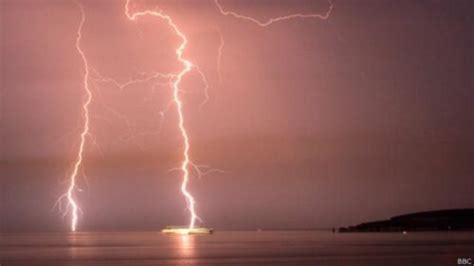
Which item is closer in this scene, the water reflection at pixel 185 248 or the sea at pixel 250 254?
the sea at pixel 250 254

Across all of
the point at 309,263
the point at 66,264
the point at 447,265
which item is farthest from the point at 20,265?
the point at 447,265

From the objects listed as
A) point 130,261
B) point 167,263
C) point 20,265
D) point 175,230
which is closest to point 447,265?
point 167,263

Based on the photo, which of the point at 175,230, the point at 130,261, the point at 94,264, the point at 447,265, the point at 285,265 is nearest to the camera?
the point at 447,265

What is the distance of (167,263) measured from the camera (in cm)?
3438

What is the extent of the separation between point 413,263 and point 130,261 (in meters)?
12.2

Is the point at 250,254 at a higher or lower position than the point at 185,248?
lower

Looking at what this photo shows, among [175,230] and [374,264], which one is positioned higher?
[175,230]

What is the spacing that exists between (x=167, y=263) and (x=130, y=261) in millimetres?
2738

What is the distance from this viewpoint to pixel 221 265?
32562 millimetres

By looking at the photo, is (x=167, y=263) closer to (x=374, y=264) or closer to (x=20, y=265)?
(x=20, y=265)

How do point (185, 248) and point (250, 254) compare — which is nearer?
point (250, 254)

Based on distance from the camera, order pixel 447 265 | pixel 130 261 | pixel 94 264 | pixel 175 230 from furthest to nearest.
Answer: pixel 175 230, pixel 130 261, pixel 94 264, pixel 447 265

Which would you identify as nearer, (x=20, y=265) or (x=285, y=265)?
(x=285, y=265)

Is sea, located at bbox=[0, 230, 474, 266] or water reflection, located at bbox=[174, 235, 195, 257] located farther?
water reflection, located at bbox=[174, 235, 195, 257]
